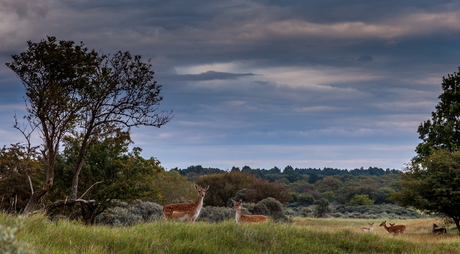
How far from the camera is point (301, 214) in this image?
206 ft

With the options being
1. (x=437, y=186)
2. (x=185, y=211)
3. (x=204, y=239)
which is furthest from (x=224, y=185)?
(x=204, y=239)

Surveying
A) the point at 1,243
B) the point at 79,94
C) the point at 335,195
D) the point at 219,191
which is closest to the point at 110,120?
the point at 79,94

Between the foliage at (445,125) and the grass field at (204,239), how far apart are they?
800 inches

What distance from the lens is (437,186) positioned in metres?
25.3

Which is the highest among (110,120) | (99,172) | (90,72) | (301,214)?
(90,72)

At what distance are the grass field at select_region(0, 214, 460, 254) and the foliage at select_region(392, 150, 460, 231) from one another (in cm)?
966

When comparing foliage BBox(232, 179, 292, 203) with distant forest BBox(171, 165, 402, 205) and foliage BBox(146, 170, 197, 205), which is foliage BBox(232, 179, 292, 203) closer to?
distant forest BBox(171, 165, 402, 205)

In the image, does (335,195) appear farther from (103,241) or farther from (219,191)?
(103,241)

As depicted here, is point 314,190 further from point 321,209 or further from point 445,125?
point 445,125

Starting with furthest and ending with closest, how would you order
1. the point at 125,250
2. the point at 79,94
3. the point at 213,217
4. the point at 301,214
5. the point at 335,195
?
the point at 335,195 < the point at 301,214 < the point at 213,217 < the point at 79,94 < the point at 125,250

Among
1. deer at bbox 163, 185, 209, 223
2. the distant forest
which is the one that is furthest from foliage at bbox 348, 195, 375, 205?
deer at bbox 163, 185, 209, 223

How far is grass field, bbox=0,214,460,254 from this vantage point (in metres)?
9.62

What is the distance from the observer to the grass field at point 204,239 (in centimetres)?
962

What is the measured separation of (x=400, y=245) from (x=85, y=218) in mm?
19330
